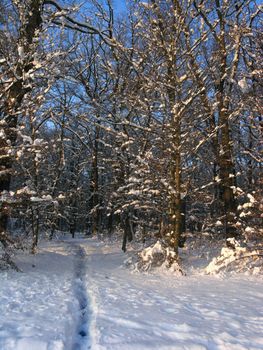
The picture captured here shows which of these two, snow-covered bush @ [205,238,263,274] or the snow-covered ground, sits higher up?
snow-covered bush @ [205,238,263,274]

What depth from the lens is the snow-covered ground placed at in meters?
4.51

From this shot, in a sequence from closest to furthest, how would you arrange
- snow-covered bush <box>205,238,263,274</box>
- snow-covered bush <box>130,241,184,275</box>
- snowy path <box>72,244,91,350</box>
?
snowy path <box>72,244,91,350</box>
snow-covered bush <box>205,238,263,274</box>
snow-covered bush <box>130,241,184,275</box>

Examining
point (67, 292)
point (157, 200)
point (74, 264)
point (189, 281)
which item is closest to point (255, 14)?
point (157, 200)

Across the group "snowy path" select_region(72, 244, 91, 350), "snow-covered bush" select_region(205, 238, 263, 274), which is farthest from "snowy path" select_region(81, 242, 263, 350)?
"snow-covered bush" select_region(205, 238, 263, 274)

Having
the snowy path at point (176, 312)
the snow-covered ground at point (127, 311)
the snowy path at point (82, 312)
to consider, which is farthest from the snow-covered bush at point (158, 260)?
the snowy path at point (82, 312)

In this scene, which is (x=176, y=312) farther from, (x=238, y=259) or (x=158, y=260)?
(x=158, y=260)

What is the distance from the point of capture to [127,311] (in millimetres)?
5949

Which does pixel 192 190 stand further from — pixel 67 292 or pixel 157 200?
pixel 67 292

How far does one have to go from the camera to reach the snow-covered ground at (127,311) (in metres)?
4.51

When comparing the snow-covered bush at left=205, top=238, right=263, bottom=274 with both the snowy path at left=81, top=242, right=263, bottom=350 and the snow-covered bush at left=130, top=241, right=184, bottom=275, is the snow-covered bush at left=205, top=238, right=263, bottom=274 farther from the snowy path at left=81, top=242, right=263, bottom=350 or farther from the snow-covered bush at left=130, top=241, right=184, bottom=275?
the snow-covered bush at left=130, top=241, right=184, bottom=275

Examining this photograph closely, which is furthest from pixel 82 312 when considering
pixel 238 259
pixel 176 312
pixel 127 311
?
pixel 238 259

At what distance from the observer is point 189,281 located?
9.38m

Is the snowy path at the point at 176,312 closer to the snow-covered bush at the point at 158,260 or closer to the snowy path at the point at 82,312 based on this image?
the snowy path at the point at 82,312

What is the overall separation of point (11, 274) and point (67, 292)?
2.31m
